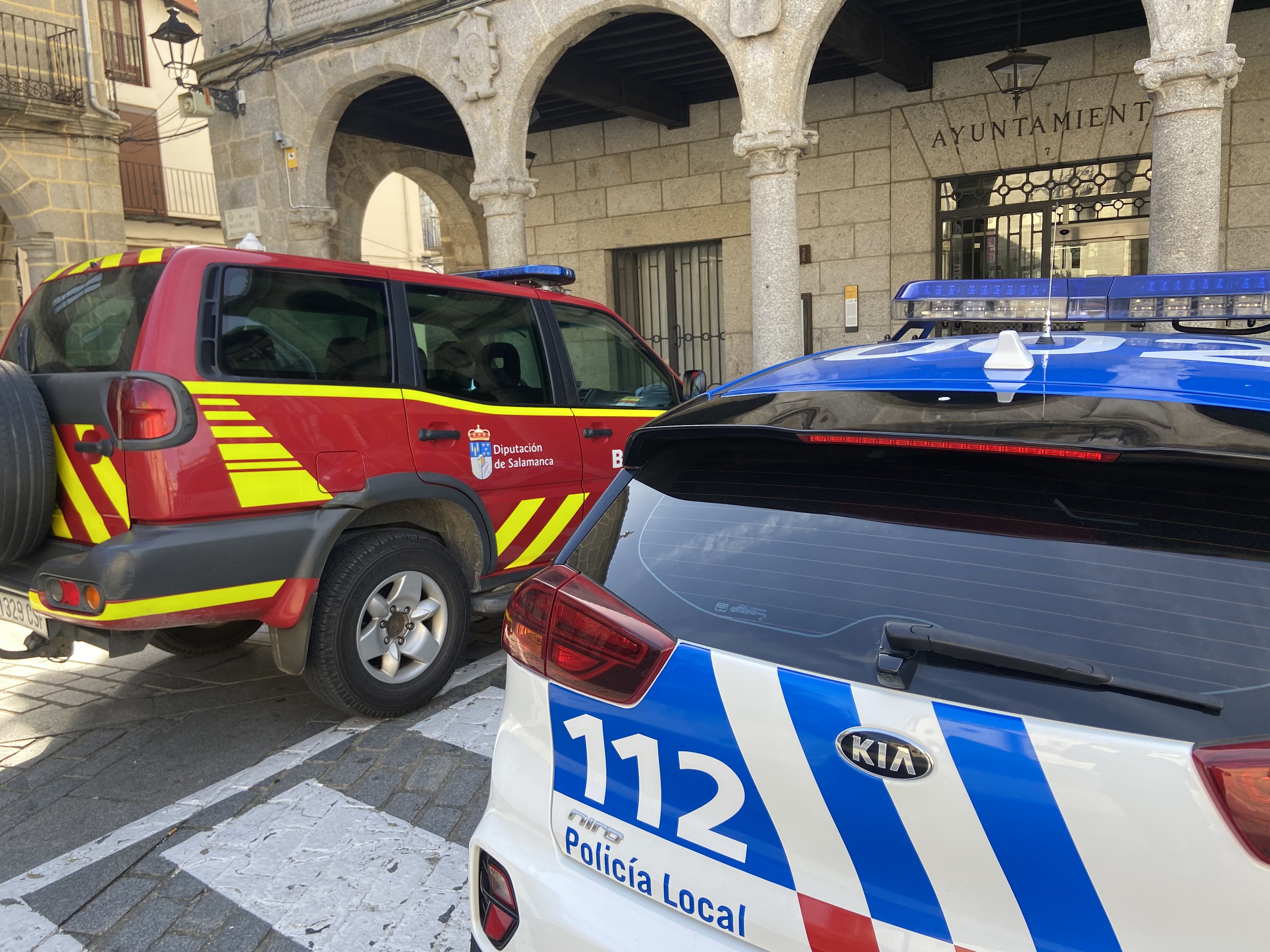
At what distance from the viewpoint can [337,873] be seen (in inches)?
104

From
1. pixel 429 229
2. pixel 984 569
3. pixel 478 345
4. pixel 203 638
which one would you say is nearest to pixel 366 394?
pixel 478 345

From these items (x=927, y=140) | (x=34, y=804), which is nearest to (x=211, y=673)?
(x=34, y=804)

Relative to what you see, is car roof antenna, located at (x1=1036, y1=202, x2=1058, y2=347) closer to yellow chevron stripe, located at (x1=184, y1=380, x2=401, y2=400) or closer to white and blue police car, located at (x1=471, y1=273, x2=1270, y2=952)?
white and blue police car, located at (x1=471, y1=273, x2=1270, y2=952)

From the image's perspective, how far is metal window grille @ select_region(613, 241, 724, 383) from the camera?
1184cm

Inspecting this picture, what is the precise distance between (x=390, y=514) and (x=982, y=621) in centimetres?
298

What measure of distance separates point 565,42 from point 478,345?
17.8ft

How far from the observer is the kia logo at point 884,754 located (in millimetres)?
1131

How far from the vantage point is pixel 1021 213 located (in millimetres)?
9695

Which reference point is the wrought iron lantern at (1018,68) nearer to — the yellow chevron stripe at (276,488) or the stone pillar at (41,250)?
the yellow chevron stripe at (276,488)

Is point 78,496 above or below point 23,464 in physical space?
below

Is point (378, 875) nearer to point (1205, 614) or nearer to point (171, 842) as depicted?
point (171, 842)

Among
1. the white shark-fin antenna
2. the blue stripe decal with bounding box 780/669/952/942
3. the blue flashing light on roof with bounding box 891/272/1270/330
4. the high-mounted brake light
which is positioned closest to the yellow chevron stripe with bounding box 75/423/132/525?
the high-mounted brake light

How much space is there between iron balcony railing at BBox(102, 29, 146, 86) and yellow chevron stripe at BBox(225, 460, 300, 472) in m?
22.0

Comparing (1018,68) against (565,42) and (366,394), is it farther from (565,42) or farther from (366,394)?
(366,394)
